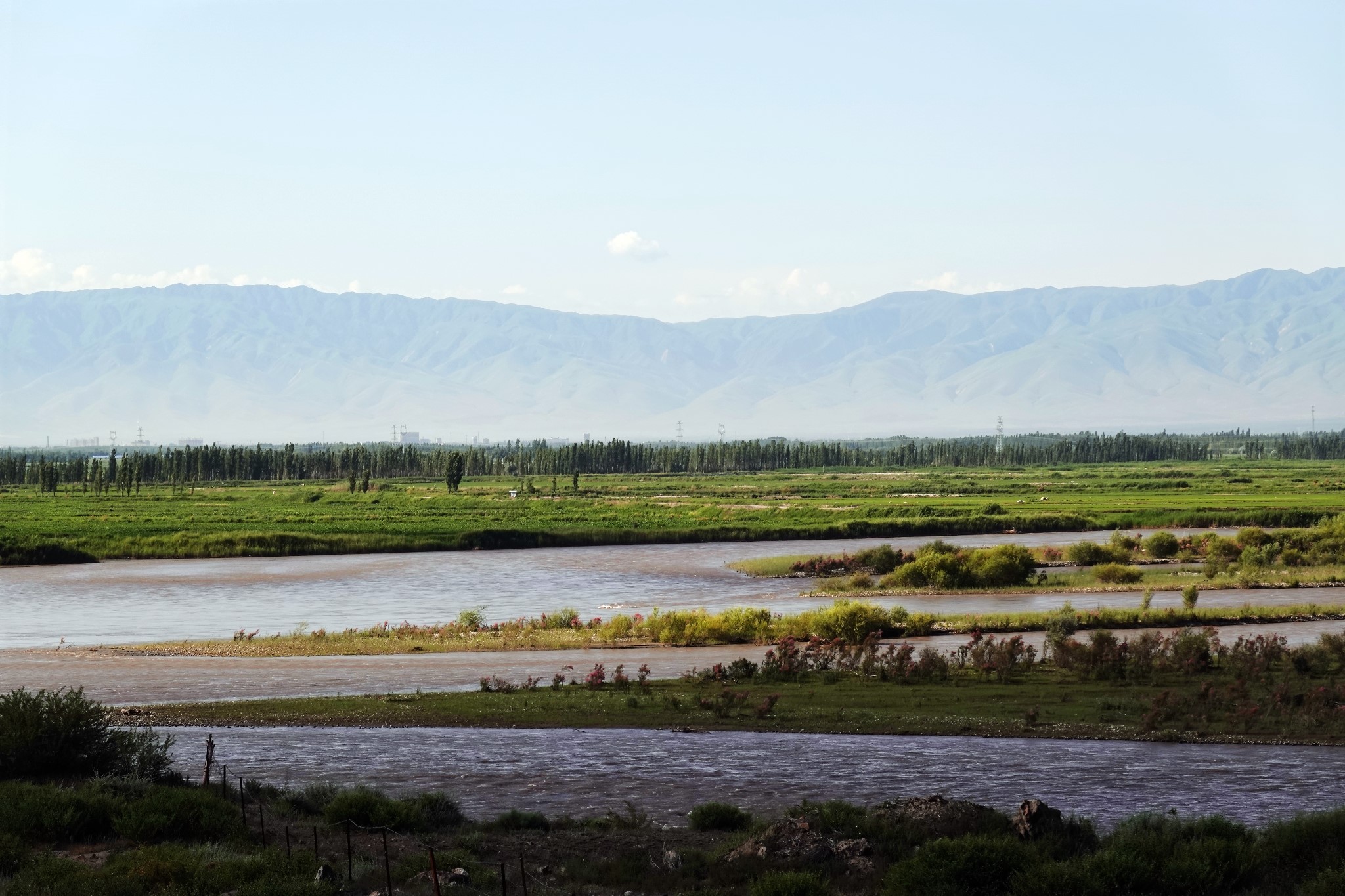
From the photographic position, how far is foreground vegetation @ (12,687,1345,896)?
13500mm

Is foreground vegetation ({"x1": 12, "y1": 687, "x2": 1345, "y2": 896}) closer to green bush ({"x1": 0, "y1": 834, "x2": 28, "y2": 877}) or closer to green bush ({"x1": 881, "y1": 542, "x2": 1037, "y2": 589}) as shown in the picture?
green bush ({"x1": 0, "y1": 834, "x2": 28, "y2": 877})

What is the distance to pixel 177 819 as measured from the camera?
52.3 feet

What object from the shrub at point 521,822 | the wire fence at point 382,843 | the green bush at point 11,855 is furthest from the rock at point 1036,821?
the green bush at point 11,855

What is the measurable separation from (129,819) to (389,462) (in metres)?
173

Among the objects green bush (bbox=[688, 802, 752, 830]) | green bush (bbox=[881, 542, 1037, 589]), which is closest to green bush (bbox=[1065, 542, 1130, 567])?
green bush (bbox=[881, 542, 1037, 589])

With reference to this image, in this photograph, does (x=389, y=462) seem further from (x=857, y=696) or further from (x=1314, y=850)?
(x=1314, y=850)

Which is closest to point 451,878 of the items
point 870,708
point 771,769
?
point 771,769

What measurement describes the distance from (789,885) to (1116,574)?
42.4m

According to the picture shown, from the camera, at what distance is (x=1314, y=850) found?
14148mm

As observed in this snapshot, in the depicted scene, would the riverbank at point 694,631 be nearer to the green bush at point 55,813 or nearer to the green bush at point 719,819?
the green bush at point 719,819

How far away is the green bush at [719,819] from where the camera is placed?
16.7 m

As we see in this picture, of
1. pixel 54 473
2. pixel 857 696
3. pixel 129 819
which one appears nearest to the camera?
pixel 129 819

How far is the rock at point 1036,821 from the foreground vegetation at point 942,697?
7884 mm

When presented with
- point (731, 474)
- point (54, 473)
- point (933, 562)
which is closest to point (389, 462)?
point (731, 474)
